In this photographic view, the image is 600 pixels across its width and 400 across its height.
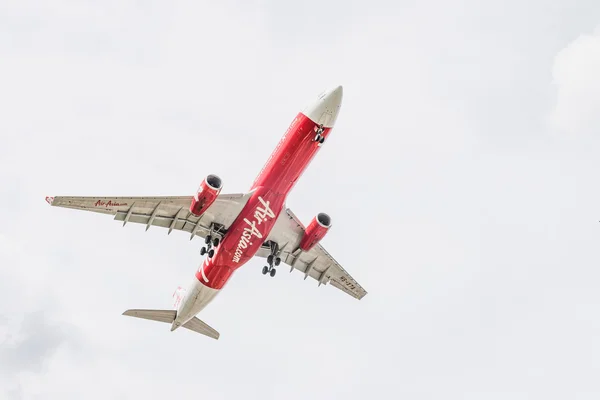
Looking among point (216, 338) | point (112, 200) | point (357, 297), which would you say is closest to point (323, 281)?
point (357, 297)

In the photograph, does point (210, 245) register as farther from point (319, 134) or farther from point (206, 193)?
point (319, 134)

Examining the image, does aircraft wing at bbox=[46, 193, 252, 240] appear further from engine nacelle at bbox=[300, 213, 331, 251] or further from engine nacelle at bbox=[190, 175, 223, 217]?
engine nacelle at bbox=[300, 213, 331, 251]

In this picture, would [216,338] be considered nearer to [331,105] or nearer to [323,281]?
[323,281]

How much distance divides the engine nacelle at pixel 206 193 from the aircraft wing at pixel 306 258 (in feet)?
19.8

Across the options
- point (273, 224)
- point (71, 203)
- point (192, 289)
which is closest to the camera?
point (71, 203)

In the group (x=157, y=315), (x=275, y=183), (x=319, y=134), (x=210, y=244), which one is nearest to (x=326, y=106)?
(x=319, y=134)

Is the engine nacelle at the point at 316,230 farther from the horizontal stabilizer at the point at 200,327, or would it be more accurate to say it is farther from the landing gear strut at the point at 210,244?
the horizontal stabilizer at the point at 200,327

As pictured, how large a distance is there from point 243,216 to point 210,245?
11.3 feet

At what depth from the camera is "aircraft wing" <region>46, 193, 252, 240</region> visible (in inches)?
1738

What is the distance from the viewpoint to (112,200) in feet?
145

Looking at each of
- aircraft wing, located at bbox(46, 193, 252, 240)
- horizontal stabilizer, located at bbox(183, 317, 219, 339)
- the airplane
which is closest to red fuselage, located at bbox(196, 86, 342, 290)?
the airplane

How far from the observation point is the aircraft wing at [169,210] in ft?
145

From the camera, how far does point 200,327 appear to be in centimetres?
5459

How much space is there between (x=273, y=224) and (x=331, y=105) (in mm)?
7905
